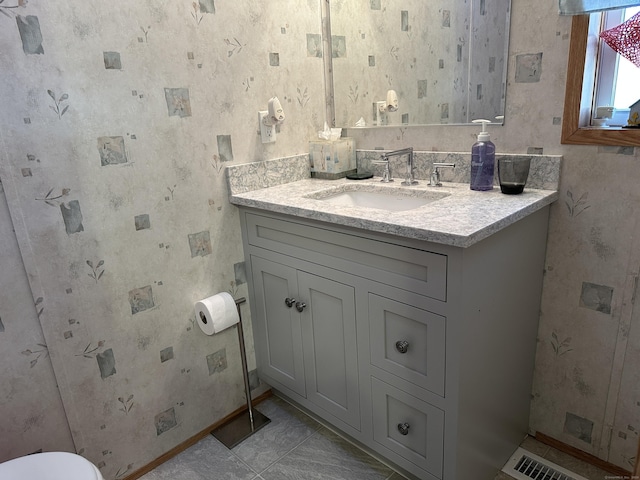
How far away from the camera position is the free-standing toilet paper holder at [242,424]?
172 cm

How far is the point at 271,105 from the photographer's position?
1.70 m

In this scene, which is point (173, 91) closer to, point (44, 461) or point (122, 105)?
point (122, 105)

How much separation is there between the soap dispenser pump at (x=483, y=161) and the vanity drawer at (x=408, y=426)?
2.36 feet

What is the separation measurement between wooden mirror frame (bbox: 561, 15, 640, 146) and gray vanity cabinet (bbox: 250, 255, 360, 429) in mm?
821

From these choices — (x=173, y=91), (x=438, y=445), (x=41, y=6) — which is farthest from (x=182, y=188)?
(x=438, y=445)

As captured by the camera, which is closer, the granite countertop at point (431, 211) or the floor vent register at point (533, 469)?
the granite countertop at point (431, 211)

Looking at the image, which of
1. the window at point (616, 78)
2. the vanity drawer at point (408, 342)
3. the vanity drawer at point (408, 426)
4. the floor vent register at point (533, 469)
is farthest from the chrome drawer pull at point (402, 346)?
the window at point (616, 78)

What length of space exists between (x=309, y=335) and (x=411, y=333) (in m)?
0.45

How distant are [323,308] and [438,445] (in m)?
0.53

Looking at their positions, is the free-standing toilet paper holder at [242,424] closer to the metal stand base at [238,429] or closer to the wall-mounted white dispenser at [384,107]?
the metal stand base at [238,429]

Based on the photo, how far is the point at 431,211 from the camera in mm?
1268

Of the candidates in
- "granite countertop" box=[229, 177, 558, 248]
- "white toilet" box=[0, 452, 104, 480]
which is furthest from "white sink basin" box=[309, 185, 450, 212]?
"white toilet" box=[0, 452, 104, 480]

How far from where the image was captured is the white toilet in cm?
108

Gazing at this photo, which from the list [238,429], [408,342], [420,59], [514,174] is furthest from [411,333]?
[420,59]
